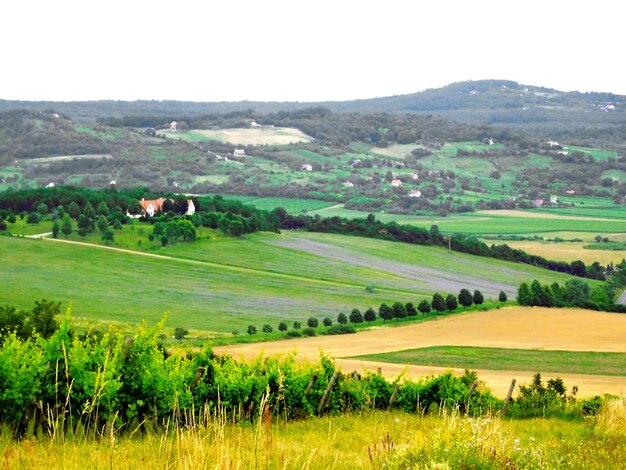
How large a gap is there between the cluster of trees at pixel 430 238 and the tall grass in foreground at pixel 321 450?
108 meters

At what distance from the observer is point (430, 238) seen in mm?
138375

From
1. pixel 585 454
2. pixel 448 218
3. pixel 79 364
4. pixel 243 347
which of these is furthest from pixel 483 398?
pixel 448 218

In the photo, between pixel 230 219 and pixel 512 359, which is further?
pixel 230 219

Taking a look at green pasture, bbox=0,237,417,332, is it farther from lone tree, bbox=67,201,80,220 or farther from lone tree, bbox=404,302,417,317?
lone tree, bbox=67,201,80,220

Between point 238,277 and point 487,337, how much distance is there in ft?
138

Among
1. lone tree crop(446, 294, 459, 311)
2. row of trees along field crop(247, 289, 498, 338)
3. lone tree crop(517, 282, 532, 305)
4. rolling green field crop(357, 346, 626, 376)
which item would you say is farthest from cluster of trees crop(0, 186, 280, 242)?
rolling green field crop(357, 346, 626, 376)

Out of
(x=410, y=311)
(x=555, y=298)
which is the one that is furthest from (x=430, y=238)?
(x=410, y=311)

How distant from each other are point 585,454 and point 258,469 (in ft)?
22.9

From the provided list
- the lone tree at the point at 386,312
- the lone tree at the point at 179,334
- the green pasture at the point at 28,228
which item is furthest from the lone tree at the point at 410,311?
the green pasture at the point at 28,228

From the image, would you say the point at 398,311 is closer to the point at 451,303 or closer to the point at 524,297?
the point at 451,303

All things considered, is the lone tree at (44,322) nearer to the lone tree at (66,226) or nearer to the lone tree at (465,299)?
the lone tree at (465,299)

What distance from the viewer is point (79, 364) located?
17.0m

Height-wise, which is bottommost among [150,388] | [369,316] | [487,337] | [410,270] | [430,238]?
[410,270]

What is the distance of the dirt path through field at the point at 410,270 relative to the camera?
105119 mm
